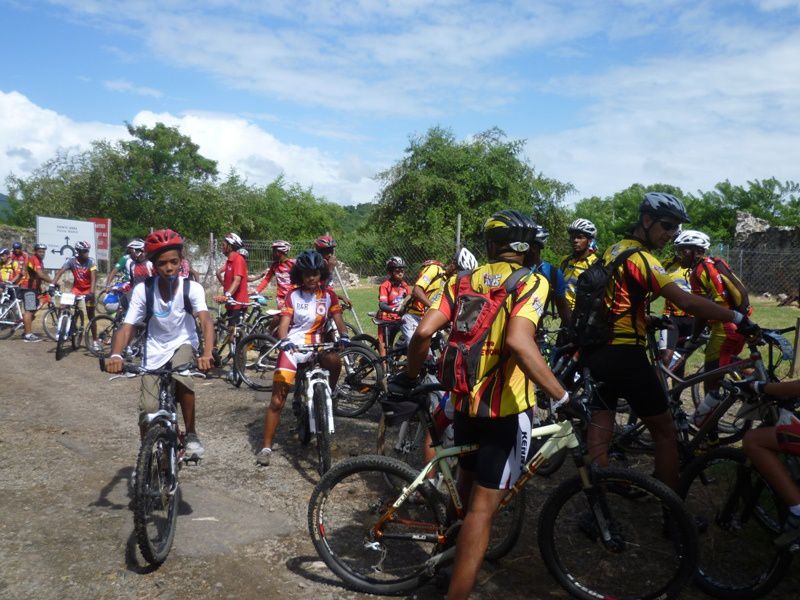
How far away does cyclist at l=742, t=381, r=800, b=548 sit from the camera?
10.9 feet

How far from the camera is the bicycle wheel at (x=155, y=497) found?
3709 millimetres

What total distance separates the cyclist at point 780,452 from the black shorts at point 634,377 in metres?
0.72

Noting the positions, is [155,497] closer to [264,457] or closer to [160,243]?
[160,243]

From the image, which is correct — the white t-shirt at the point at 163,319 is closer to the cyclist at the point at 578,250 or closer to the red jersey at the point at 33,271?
the cyclist at the point at 578,250

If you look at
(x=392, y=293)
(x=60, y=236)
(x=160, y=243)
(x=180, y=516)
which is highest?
(x=60, y=236)

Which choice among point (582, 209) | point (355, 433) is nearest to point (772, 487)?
point (355, 433)

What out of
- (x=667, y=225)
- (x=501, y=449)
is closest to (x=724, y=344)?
(x=667, y=225)

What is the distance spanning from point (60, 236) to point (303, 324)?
14.7 metres

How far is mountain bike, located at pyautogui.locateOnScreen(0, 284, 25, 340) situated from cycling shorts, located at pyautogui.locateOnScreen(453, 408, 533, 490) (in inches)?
514

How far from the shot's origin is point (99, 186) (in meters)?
34.7

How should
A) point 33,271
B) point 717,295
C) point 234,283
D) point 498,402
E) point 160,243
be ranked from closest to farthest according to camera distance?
point 498,402
point 160,243
point 717,295
point 234,283
point 33,271

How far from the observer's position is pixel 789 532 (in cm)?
333

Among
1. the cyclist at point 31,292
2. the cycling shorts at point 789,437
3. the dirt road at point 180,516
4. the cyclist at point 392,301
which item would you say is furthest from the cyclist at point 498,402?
the cyclist at point 31,292

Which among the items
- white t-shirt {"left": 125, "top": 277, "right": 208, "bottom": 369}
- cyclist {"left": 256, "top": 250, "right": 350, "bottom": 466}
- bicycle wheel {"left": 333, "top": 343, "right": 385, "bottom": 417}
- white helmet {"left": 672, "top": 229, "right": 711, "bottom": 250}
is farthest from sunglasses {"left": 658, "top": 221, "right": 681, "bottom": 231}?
bicycle wheel {"left": 333, "top": 343, "right": 385, "bottom": 417}
